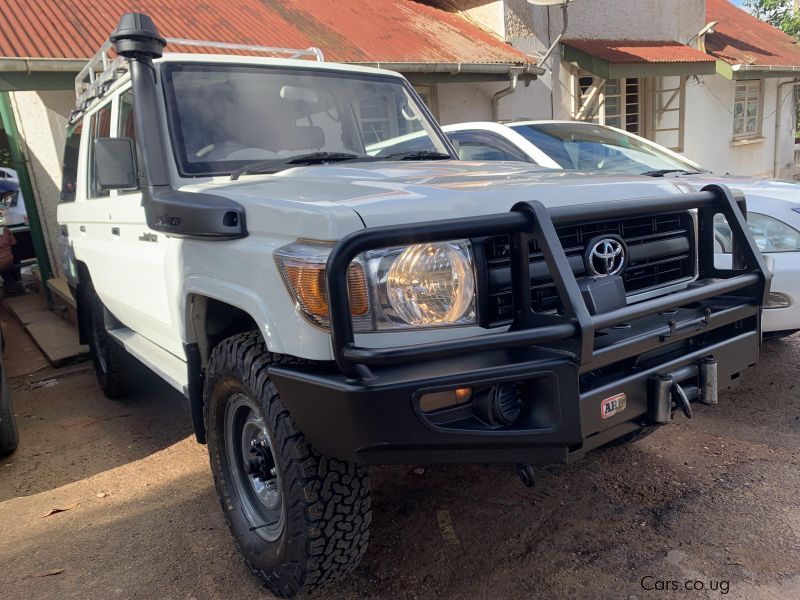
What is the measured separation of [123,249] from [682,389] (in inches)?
109

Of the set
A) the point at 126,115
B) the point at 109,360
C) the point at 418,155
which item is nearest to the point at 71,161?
the point at 109,360

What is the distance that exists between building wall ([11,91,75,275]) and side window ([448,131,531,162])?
4.37 metres

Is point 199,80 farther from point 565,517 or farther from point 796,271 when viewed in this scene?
point 796,271

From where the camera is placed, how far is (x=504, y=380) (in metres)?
1.79

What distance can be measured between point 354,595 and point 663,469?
1.67m

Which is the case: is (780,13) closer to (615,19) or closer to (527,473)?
(615,19)

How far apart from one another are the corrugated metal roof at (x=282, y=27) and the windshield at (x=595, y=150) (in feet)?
11.1

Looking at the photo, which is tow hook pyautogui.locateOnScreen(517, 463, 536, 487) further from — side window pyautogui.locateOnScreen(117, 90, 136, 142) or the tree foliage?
the tree foliage

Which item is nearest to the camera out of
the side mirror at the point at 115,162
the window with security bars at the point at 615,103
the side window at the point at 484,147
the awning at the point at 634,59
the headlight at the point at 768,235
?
the side mirror at the point at 115,162

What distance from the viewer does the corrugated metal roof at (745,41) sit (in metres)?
14.2

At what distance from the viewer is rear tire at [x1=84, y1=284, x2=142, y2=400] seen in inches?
173

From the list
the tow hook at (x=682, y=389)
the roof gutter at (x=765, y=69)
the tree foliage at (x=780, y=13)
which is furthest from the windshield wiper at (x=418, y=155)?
the tree foliage at (x=780, y=13)

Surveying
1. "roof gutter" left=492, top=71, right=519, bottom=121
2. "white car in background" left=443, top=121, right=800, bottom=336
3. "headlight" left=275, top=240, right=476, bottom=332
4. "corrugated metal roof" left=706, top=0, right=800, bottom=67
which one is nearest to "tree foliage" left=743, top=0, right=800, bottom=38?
"corrugated metal roof" left=706, top=0, right=800, bottom=67

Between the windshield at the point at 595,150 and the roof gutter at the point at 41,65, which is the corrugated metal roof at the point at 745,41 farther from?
the roof gutter at the point at 41,65
